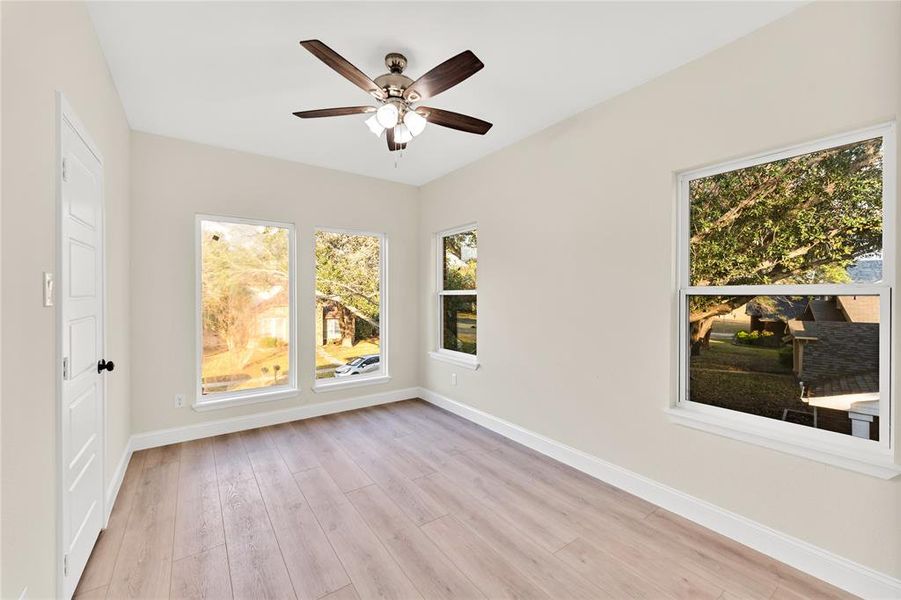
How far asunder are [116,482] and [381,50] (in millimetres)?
3325

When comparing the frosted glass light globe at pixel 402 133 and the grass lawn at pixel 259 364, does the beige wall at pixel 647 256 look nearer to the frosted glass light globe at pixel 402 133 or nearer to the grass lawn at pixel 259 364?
the frosted glass light globe at pixel 402 133

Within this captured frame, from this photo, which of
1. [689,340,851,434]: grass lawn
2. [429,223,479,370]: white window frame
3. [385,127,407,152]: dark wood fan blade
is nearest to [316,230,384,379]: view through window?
A: [429,223,479,370]: white window frame

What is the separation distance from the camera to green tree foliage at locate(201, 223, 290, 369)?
3.67 meters

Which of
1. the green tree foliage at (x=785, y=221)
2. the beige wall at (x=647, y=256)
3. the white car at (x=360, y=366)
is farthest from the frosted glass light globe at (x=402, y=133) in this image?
the white car at (x=360, y=366)

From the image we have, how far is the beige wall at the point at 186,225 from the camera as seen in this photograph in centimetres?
330

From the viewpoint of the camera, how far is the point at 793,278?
1992 millimetres

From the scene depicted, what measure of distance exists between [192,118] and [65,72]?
155 cm

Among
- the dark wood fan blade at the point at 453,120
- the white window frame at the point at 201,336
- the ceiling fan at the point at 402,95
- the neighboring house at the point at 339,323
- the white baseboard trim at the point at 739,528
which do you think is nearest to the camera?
the white baseboard trim at the point at 739,528

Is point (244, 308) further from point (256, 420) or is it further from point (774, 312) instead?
point (774, 312)

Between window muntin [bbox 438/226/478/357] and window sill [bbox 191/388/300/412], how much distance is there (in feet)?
5.94

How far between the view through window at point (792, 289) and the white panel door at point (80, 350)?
3.28 m

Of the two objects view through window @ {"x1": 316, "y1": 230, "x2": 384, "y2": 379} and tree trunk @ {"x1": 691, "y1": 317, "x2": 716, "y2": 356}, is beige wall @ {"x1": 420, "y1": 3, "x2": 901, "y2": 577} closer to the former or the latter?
tree trunk @ {"x1": 691, "y1": 317, "x2": 716, "y2": 356}

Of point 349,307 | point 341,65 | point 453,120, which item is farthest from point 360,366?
point 341,65

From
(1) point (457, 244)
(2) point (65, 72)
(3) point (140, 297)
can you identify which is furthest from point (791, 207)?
(3) point (140, 297)
